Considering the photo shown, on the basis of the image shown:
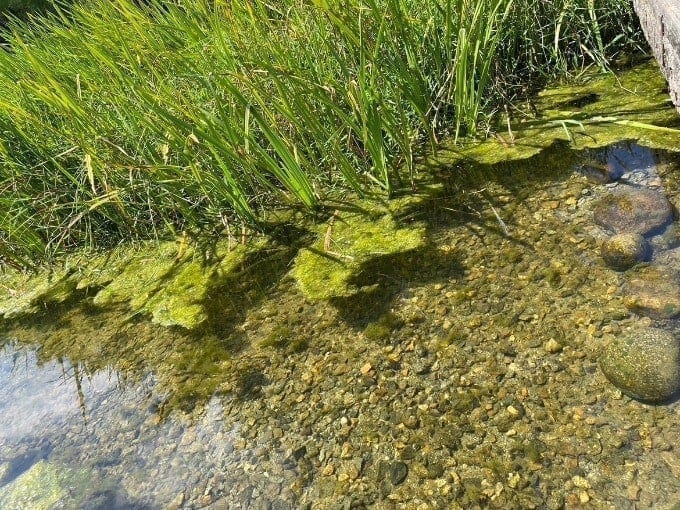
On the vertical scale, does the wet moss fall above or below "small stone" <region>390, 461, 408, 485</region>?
above

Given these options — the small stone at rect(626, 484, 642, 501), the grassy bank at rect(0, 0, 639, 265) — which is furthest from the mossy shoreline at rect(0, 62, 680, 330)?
the small stone at rect(626, 484, 642, 501)

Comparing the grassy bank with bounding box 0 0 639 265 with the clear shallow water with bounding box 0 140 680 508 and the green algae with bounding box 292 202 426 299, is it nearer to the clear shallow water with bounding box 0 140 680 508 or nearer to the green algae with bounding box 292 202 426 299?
the green algae with bounding box 292 202 426 299

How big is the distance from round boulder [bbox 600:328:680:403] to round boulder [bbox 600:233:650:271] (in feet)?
0.88

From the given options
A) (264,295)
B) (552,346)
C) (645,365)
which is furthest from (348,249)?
(645,365)

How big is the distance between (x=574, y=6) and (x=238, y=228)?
1.71 m

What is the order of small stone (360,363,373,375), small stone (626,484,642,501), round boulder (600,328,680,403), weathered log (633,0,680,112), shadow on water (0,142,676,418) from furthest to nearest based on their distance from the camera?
shadow on water (0,142,676,418), small stone (360,363,373,375), weathered log (633,0,680,112), round boulder (600,328,680,403), small stone (626,484,642,501)

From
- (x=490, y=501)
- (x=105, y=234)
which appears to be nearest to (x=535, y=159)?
(x=490, y=501)

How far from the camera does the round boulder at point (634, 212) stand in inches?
59.9

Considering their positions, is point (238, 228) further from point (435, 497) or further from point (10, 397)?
point (435, 497)

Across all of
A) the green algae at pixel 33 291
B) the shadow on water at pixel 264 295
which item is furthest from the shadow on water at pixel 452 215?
the green algae at pixel 33 291

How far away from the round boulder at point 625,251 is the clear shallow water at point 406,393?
3 centimetres

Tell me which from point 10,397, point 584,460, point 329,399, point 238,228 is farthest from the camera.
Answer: point 238,228

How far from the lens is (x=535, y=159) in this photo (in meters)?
2.06

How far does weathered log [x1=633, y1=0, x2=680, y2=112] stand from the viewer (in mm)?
1396
